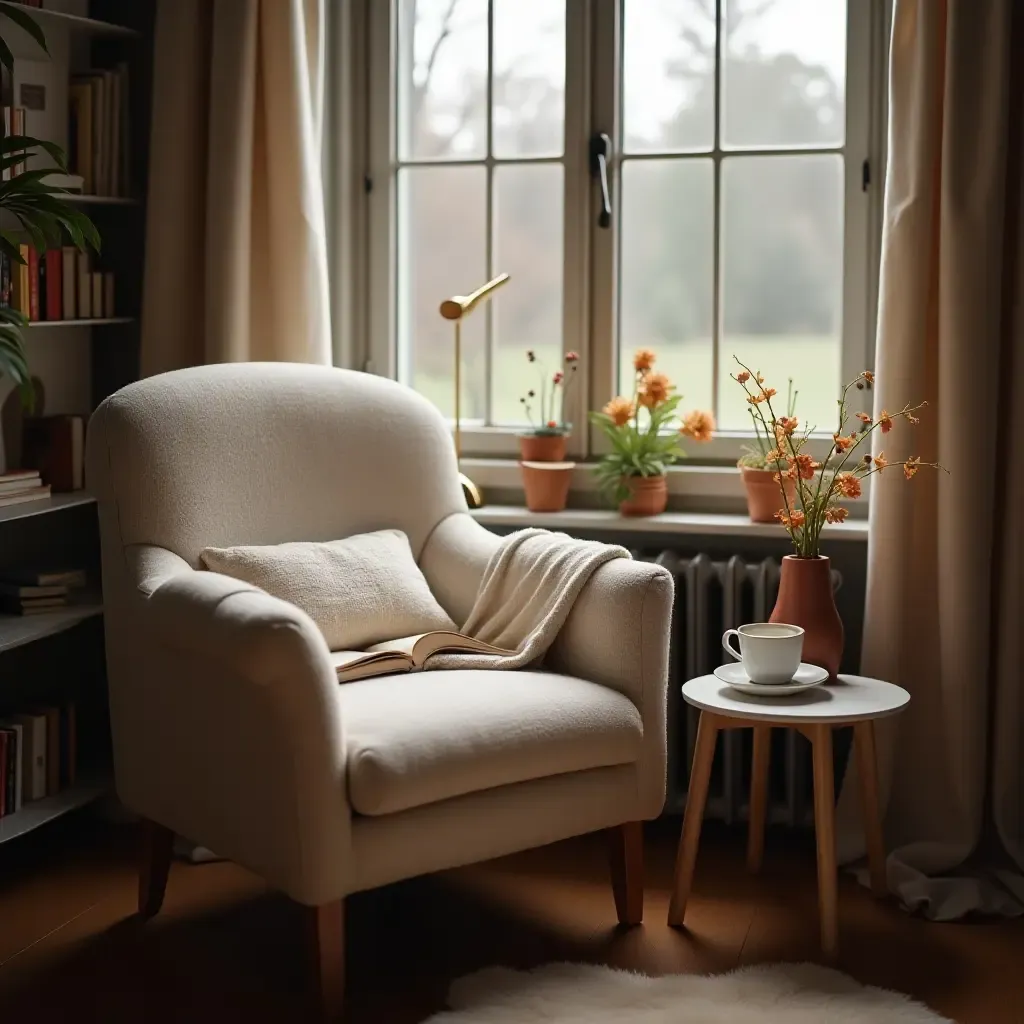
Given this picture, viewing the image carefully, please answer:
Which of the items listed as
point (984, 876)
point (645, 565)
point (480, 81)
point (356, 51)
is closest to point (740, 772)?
point (984, 876)

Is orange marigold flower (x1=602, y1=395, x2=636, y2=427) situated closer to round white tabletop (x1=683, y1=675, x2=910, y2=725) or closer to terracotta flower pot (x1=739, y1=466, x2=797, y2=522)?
terracotta flower pot (x1=739, y1=466, x2=797, y2=522)

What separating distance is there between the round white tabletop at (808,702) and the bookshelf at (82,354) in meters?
1.35

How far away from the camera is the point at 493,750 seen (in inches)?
94.0

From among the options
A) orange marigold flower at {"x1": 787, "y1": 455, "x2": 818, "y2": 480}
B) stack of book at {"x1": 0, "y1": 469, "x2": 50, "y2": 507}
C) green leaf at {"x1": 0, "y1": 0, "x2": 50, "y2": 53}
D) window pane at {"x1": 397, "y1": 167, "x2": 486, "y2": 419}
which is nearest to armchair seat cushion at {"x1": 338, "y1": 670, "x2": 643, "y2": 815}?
orange marigold flower at {"x1": 787, "y1": 455, "x2": 818, "y2": 480}

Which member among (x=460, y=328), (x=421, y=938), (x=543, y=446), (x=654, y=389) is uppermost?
(x=460, y=328)

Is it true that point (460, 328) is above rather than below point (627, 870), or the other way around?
above

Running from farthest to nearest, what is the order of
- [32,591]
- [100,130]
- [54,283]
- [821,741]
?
1. [100,130]
2. [54,283]
3. [32,591]
4. [821,741]

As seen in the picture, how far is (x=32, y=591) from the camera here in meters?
3.09

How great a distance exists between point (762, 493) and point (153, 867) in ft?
4.82

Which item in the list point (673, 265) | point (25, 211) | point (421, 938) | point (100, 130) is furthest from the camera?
point (673, 265)

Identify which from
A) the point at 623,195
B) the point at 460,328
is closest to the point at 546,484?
the point at 460,328

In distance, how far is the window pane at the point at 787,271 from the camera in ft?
10.8

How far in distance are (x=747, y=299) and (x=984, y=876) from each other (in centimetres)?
136

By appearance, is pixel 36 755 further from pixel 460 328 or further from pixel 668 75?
pixel 668 75
